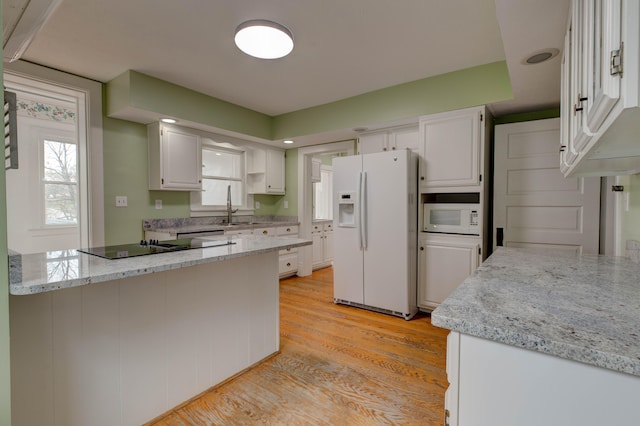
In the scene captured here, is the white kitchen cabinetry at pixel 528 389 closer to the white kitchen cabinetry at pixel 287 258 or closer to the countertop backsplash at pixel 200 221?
the countertop backsplash at pixel 200 221

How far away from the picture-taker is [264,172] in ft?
15.2

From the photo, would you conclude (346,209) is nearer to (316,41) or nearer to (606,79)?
(316,41)

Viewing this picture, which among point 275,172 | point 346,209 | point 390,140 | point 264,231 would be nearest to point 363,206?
point 346,209

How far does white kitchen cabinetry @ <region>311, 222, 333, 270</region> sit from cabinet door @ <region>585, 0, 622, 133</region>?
431 cm

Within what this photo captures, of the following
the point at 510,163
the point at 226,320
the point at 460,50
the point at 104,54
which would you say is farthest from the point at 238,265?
the point at 510,163

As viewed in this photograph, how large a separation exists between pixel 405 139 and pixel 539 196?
56.4 inches

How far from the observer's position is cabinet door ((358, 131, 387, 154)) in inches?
141

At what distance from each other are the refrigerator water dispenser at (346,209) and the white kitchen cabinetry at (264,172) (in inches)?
64.5

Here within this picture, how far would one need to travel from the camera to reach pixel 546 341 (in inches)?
26.6

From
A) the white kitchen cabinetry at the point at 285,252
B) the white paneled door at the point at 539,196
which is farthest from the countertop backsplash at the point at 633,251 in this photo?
the white kitchen cabinetry at the point at 285,252

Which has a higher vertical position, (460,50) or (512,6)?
(460,50)

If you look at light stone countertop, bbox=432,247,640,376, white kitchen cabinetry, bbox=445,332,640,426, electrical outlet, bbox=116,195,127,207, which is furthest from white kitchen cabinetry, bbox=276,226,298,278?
white kitchen cabinetry, bbox=445,332,640,426

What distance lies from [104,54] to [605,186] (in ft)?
14.4

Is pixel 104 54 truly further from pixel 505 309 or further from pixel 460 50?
pixel 505 309
